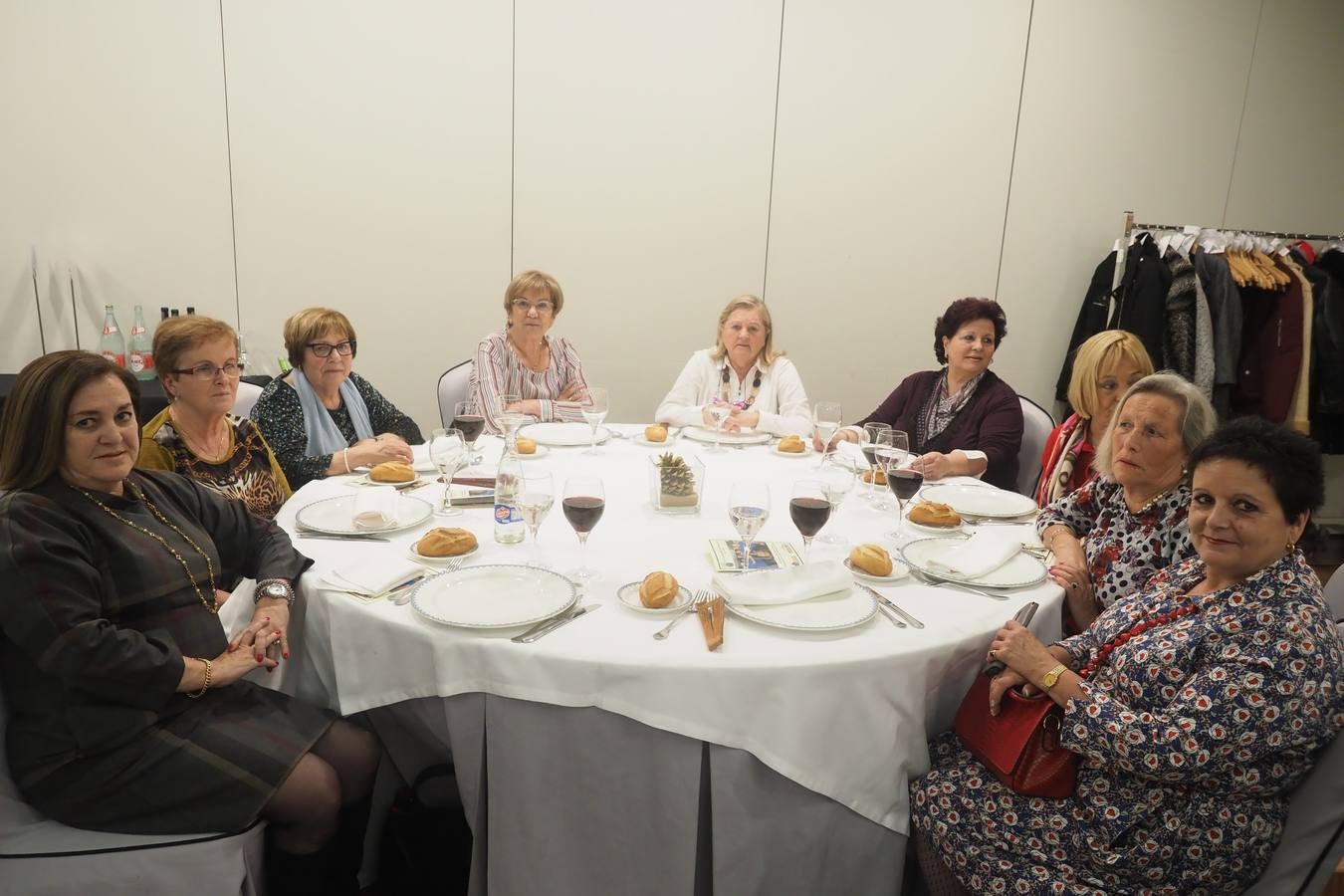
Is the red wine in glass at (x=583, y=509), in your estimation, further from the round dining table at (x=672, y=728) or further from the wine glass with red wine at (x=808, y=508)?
the wine glass with red wine at (x=808, y=508)

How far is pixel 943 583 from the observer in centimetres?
161

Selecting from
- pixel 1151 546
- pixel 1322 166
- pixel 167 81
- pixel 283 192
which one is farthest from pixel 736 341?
pixel 1322 166

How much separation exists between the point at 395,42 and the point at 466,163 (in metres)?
0.64

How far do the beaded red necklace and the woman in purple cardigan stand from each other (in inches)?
55.1

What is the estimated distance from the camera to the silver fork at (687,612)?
52.1 inches

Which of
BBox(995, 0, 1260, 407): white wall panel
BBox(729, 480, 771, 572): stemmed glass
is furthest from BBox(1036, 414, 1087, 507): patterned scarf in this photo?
BBox(995, 0, 1260, 407): white wall panel

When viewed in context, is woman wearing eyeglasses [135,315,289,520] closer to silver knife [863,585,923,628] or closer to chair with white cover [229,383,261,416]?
chair with white cover [229,383,261,416]

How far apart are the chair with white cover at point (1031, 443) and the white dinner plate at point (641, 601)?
6.64 ft

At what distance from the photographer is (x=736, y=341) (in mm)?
3510

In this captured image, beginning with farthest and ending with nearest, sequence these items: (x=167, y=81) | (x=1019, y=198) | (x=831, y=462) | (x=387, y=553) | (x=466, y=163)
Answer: (x=1019, y=198), (x=466, y=163), (x=167, y=81), (x=831, y=462), (x=387, y=553)

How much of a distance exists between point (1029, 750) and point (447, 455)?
1403 mm

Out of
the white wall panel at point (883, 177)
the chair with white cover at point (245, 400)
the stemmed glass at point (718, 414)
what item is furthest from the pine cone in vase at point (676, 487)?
the white wall panel at point (883, 177)

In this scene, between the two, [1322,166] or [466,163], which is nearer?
[466,163]

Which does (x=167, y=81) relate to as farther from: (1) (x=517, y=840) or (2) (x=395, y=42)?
(1) (x=517, y=840)
